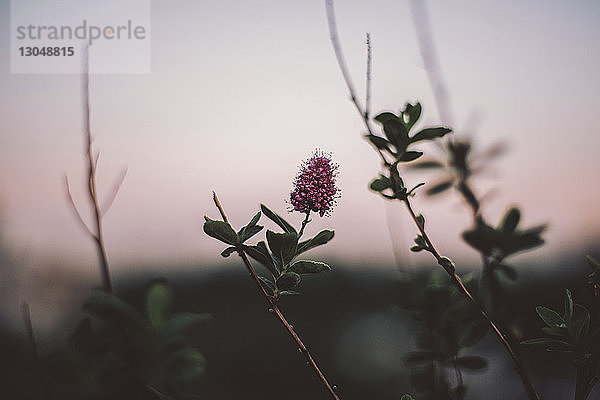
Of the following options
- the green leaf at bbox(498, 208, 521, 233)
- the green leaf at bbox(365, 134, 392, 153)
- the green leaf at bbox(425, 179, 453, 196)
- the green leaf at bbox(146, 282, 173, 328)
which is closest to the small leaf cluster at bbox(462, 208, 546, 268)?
the green leaf at bbox(498, 208, 521, 233)

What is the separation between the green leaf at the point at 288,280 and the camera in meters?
0.54

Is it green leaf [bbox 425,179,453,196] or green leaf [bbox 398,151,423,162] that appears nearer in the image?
green leaf [bbox 398,151,423,162]

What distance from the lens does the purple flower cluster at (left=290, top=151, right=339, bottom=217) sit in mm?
605

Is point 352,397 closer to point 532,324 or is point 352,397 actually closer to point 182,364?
point 532,324

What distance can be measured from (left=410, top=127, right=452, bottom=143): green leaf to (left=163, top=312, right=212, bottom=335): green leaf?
1.00 feet

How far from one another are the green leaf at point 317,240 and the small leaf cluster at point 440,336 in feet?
0.80

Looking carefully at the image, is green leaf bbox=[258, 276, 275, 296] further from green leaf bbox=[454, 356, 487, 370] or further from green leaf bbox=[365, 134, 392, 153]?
green leaf bbox=[454, 356, 487, 370]

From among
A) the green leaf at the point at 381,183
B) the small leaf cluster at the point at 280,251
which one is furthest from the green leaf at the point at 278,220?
the green leaf at the point at 381,183

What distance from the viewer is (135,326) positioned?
0.45 metres

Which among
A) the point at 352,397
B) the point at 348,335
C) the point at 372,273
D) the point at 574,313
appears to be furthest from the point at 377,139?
the point at 348,335

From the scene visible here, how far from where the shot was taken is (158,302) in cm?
48

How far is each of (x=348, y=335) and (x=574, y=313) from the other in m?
1.66

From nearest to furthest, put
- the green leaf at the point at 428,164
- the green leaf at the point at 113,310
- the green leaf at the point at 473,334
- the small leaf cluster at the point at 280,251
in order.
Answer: the green leaf at the point at 113,310 → the small leaf cluster at the point at 280,251 → the green leaf at the point at 473,334 → the green leaf at the point at 428,164

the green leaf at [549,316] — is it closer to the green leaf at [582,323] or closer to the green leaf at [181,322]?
the green leaf at [582,323]
